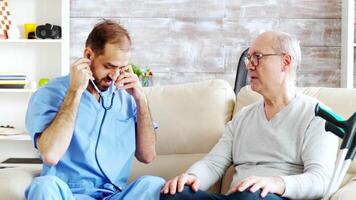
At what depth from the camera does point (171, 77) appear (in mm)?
4719

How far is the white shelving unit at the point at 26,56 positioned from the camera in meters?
4.73

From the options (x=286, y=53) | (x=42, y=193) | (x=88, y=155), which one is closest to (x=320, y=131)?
(x=286, y=53)

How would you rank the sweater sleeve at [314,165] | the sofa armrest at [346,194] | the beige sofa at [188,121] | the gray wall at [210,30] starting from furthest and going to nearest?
the gray wall at [210,30]
the beige sofa at [188,121]
the sweater sleeve at [314,165]
the sofa armrest at [346,194]

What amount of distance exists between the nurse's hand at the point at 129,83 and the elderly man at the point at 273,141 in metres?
0.35

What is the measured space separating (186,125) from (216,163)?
37 centimetres

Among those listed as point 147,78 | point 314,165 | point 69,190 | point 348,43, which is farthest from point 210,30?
point 69,190

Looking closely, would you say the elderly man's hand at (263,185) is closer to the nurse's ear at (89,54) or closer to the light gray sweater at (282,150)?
the light gray sweater at (282,150)

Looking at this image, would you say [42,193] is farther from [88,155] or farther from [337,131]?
[337,131]

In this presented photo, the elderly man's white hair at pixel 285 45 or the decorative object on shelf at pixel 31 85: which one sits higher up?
the elderly man's white hair at pixel 285 45

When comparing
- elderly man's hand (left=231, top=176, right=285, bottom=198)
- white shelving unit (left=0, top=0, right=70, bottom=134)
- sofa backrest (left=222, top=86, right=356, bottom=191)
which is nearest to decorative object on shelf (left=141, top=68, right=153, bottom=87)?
white shelving unit (left=0, top=0, right=70, bottom=134)

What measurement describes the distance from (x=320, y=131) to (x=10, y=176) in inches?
42.0

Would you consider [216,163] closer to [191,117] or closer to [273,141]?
[273,141]

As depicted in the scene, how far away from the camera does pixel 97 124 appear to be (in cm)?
227

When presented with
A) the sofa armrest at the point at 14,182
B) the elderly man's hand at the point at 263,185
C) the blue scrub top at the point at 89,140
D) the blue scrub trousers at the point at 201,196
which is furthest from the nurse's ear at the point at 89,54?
the elderly man's hand at the point at 263,185
